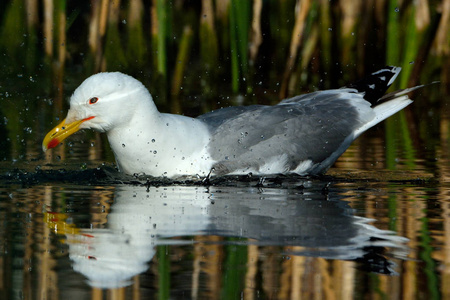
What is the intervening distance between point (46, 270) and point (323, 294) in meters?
1.25

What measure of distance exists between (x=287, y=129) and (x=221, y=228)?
2384 millimetres

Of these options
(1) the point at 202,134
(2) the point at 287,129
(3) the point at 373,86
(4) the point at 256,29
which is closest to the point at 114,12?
(4) the point at 256,29

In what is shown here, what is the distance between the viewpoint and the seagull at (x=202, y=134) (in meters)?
6.31

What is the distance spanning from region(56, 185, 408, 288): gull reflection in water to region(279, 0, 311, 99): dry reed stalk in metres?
4.26

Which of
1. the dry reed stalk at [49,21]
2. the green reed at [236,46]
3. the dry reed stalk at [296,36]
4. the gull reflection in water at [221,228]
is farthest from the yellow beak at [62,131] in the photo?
the dry reed stalk at [49,21]

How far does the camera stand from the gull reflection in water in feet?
13.5

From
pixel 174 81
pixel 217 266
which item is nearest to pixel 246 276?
pixel 217 266

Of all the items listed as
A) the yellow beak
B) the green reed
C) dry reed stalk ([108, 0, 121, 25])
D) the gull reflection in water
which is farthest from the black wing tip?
dry reed stalk ([108, 0, 121, 25])

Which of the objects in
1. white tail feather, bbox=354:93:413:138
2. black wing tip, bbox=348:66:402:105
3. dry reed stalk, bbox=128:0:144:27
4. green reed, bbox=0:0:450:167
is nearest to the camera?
white tail feather, bbox=354:93:413:138

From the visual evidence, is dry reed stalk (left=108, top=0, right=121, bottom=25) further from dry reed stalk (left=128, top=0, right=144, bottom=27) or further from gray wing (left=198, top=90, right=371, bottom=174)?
gray wing (left=198, top=90, right=371, bottom=174)

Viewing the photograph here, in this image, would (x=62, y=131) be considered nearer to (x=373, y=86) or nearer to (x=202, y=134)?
(x=202, y=134)

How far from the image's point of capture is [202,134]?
658 cm

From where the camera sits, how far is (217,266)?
13.0 ft

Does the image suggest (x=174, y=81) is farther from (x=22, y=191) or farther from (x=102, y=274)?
(x=102, y=274)
